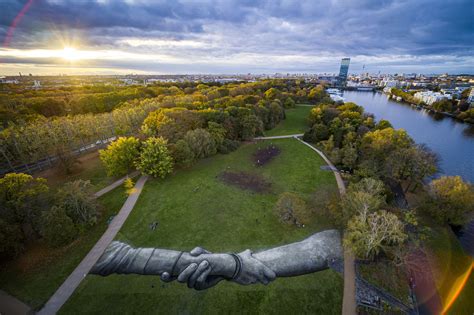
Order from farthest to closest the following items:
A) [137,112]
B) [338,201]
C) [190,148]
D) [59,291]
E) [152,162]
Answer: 1. [137,112]
2. [190,148]
3. [152,162]
4. [338,201]
5. [59,291]

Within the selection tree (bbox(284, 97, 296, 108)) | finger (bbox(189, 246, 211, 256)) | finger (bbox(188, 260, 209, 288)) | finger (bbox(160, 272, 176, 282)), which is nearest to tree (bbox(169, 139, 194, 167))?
finger (bbox(189, 246, 211, 256))

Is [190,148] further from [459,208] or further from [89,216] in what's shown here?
[459,208]

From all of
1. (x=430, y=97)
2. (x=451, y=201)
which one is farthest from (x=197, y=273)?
(x=430, y=97)

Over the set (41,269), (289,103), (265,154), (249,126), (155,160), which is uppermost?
(249,126)

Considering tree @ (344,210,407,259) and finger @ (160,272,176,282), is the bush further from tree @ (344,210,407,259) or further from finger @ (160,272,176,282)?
finger @ (160,272,176,282)

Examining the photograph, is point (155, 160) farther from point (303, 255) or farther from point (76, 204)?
point (303, 255)

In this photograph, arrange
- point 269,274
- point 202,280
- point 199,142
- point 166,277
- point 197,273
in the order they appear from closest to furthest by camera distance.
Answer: point 202,280
point 166,277
point 197,273
point 269,274
point 199,142

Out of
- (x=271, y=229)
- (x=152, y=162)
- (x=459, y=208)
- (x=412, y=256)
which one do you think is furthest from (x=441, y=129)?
(x=152, y=162)
